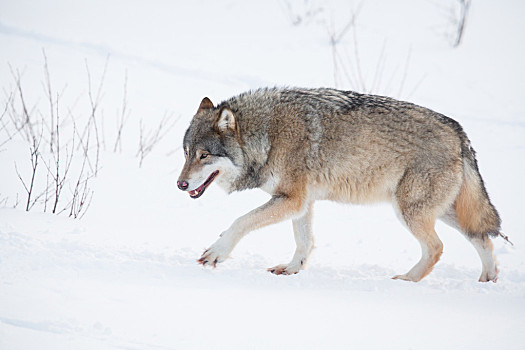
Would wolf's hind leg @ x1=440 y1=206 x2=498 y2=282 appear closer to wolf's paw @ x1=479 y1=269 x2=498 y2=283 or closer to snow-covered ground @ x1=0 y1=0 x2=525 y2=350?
wolf's paw @ x1=479 y1=269 x2=498 y2=283

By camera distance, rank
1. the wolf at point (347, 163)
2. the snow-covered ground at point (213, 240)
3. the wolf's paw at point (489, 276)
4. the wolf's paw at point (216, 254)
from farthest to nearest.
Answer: the wolf's paw at point (489, 276)
the wolf at point (347, 163)
the wolf's paw at point (216, 254)
the snow-covered ground at point (213, 240)

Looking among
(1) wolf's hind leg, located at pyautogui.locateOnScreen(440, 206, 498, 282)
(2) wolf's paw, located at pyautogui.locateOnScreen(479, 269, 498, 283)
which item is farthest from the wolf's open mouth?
(2) wolf's paw, located at pyautogui.locateOnScreen(479, 269, 498, 283)

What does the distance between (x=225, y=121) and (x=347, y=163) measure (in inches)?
46.2

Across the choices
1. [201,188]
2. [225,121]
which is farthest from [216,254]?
[225,121]

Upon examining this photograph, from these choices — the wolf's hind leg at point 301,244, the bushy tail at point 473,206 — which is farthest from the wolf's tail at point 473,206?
the wolf's hind leg at point 301,244

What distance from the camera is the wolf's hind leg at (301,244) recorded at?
16.9 ft

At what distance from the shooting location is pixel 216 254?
15.3 ft

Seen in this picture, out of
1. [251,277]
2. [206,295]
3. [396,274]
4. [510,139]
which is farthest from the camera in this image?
[510,139]

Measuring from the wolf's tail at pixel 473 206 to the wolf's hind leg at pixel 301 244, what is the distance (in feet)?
4.53

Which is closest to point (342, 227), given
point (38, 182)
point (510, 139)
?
point (38, 182)

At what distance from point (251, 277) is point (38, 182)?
11.7 ft

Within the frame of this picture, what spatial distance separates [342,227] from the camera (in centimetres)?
683

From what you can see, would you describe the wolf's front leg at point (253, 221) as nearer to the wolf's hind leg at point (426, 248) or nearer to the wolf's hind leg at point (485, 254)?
the wolf's hind leg at point (426, 248)

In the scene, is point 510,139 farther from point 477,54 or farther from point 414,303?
point 414,303
